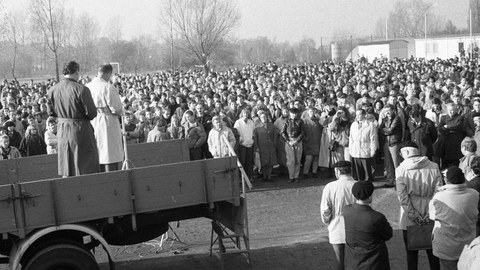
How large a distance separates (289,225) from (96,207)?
481cm

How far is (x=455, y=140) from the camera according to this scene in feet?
45.2

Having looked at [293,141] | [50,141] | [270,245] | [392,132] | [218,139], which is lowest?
[270,245]

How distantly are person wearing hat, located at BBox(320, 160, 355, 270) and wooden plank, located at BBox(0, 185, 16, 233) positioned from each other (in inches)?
140

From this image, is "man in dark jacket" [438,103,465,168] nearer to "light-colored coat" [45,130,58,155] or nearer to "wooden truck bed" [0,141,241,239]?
"wooden truck bed" [0,141,241,239]

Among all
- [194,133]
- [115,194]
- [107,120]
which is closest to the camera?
[115,194]

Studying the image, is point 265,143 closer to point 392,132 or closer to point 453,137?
point 392,132

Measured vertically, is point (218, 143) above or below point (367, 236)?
above

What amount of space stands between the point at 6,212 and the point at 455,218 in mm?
4858

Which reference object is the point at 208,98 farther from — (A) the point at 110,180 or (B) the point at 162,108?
(A) the point at 110,180

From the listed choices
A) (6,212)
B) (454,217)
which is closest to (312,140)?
(454,217)

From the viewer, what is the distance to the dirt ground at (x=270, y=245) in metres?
9.46

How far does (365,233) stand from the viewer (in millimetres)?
6762

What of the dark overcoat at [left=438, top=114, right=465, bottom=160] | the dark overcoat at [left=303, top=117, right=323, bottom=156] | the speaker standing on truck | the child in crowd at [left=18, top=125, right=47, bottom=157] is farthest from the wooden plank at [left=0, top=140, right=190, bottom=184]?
the dark overcoat at [left=438, top=114, right=465, bottom=160]

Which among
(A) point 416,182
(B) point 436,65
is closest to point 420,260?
(A) point 416,182
